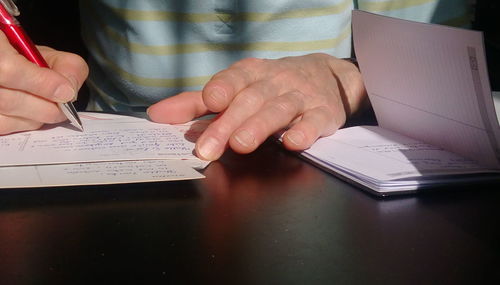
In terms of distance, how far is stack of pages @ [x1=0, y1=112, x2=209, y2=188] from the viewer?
82cm

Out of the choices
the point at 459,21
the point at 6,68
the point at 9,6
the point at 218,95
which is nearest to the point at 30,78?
the point at 6,68

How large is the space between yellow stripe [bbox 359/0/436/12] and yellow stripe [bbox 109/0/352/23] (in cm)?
6

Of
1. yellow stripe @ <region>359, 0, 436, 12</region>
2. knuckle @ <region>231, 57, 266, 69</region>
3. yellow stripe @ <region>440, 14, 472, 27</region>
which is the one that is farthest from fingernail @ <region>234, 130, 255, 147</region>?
yellow stripe @ <region>440, 14, 472, 27</region>

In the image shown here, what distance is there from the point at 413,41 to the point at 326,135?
19 cm

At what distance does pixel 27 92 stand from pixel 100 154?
0.57 ft

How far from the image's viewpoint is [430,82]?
2.95 feet

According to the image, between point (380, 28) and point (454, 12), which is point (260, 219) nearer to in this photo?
point (380, 28)

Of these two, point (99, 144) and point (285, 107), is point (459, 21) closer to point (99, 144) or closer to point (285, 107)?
point (285, 107)

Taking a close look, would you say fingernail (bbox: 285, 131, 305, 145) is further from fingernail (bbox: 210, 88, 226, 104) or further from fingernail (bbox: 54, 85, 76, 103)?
fingernail (bbox: 54, 85, 76, 103)

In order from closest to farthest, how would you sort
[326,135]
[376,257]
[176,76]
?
[376,257], [326,135], [176,76]

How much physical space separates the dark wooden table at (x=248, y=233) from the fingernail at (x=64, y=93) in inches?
8.2

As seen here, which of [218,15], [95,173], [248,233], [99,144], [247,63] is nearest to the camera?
[248,233]

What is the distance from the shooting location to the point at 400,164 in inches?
34.2

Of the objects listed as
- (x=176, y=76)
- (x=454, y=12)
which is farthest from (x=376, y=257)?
(x=454, y=12)
